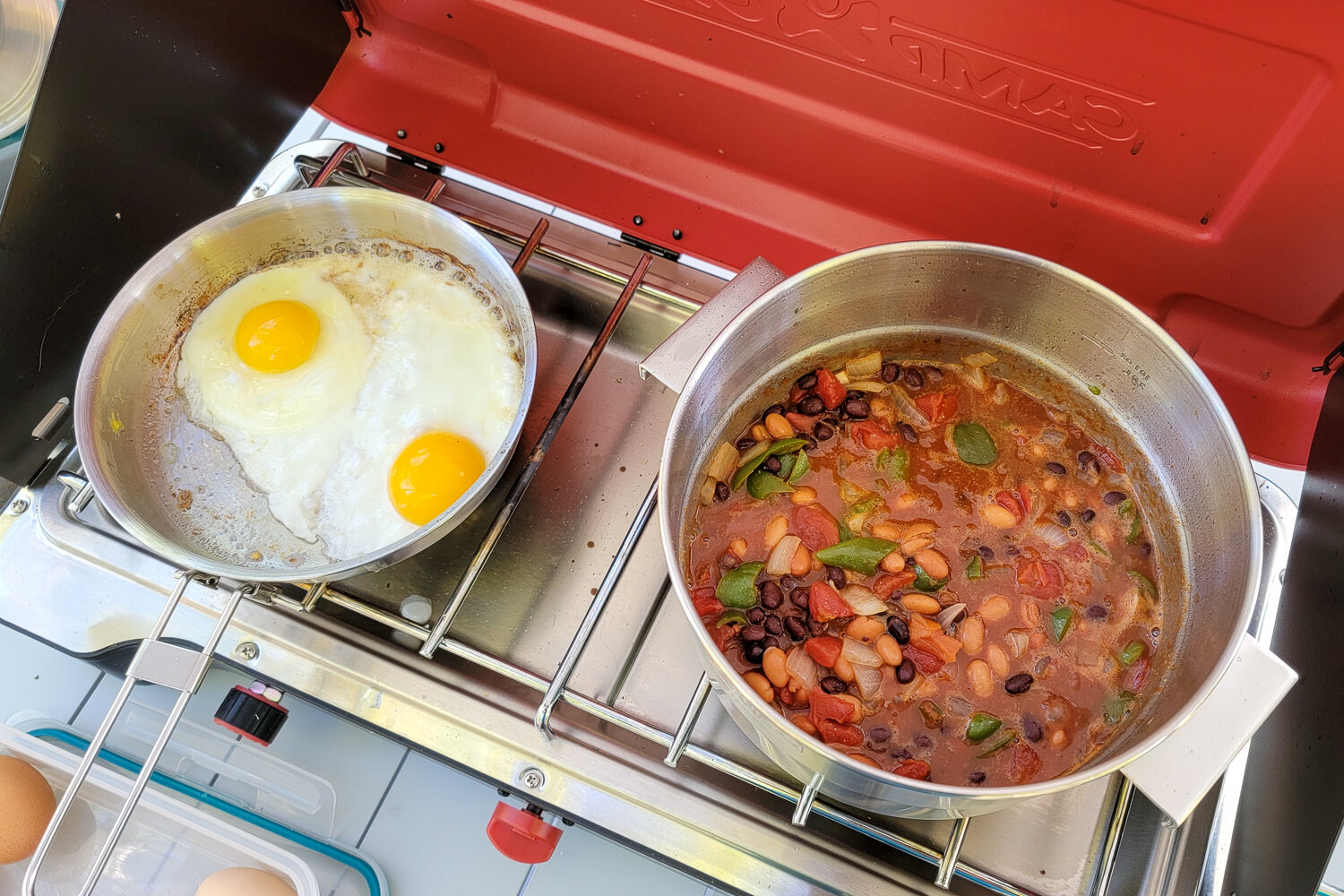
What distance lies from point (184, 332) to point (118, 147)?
30 cm

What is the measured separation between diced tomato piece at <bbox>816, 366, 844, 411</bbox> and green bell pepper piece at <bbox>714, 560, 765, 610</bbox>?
0.87 ft

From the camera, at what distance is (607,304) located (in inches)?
60.1

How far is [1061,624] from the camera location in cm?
114

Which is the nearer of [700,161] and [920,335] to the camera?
[920,335]

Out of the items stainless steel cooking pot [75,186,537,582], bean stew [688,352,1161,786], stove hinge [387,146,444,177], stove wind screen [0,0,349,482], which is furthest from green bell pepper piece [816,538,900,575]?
stove wind screen [0,0,349,482]

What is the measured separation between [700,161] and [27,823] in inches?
64.4

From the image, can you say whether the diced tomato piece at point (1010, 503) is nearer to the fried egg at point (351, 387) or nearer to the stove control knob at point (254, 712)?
the fried egg at point (351, 387)

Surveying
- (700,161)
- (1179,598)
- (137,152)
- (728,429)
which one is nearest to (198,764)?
(137,152)

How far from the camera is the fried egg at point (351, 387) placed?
4.50ft

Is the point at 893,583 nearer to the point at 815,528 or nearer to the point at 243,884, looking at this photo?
the point at 815,528

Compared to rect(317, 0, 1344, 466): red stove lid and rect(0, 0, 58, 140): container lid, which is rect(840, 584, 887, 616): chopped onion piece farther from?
rect(0, 0, 58, 140): container lid

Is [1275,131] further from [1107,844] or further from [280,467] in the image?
[280,467]

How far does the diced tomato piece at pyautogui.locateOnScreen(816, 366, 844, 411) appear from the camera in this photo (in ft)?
4.04

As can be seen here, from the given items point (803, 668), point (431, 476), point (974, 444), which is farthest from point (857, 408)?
point (431, 476)
